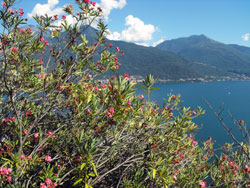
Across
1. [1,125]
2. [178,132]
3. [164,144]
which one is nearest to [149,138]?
[164,144]

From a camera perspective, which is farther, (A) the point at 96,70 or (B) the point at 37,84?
(A) the point at 96,70

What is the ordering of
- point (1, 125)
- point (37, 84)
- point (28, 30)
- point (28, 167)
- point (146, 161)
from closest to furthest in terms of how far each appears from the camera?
point (28, 167) → point (146, 161) → point (1, 125) → point (37, 84) → point (28, 30)

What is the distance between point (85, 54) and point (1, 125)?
88.2 inches

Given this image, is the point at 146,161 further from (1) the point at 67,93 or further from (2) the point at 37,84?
(2) the point at 37,84

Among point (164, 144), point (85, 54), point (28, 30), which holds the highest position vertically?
point (28, 30)

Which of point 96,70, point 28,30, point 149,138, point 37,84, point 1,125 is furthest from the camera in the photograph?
point 28,30

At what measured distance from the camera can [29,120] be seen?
164 inches

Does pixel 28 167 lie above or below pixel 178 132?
below

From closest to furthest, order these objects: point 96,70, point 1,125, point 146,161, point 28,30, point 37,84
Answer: point 146,161, point 1,125, point 37,84, point 96,70, point 28,30

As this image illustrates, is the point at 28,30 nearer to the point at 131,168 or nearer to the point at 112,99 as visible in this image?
the point at 112,99

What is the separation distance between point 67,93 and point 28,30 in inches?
80.5

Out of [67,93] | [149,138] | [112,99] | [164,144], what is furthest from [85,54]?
[164,144]

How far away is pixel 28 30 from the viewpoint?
4.81 m

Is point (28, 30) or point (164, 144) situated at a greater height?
point (28, 30)
